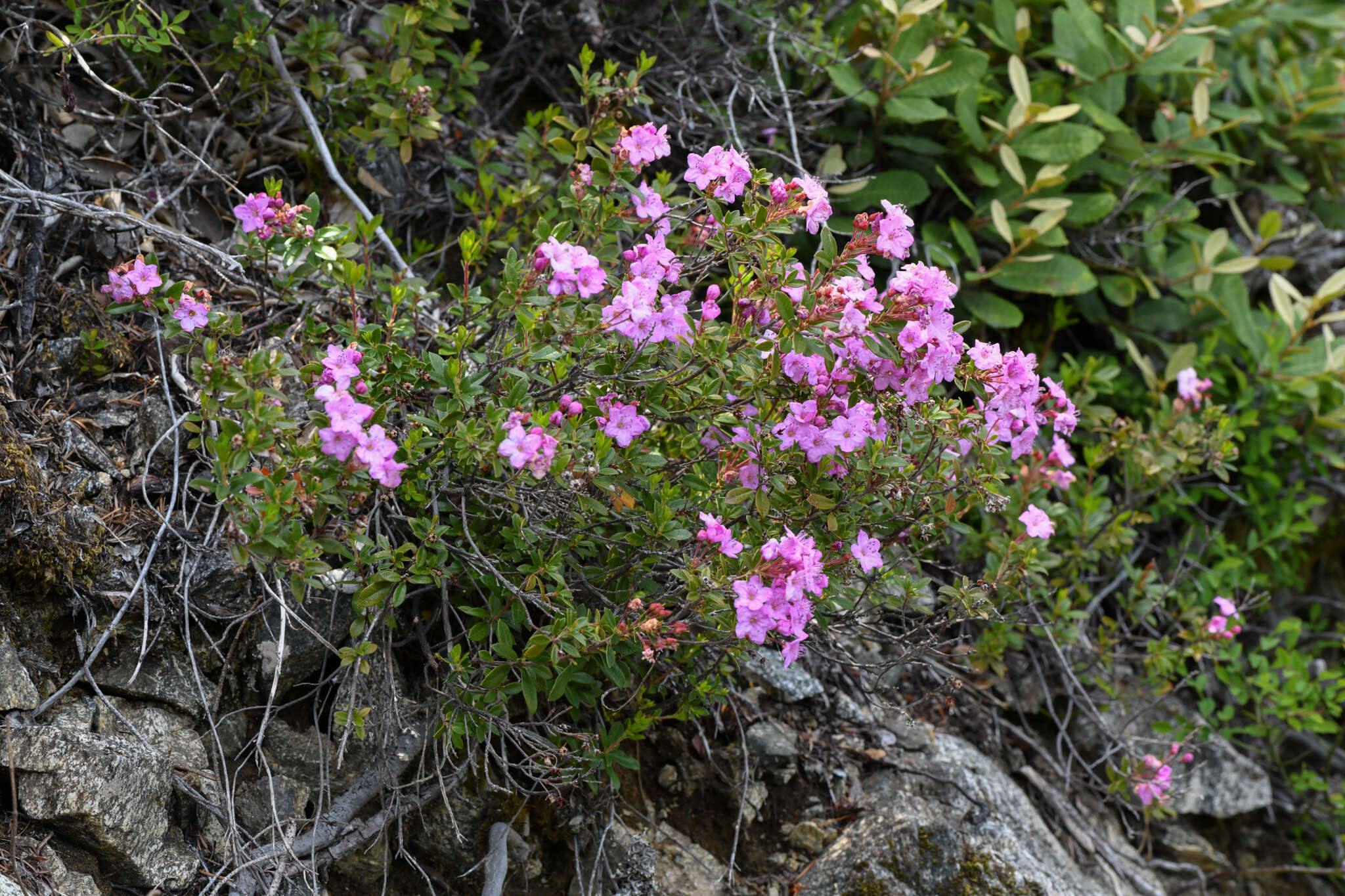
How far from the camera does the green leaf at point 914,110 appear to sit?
10.8 feet

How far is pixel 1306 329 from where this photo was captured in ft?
13.1

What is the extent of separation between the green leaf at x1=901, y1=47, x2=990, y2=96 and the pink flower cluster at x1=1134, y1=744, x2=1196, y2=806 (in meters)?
2.31

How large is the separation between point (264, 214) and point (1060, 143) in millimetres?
2725

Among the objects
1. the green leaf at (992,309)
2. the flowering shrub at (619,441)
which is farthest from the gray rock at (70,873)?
the green leaf at (992,309)

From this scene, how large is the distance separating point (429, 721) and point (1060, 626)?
204 centimetres

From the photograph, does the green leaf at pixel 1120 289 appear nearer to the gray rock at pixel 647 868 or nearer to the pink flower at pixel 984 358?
the pink flower at pixel 984 358

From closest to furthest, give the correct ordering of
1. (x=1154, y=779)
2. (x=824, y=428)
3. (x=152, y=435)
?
1. (x=824, y=428)
2. (x=152, y=435)
3. (x=1154, y=779)

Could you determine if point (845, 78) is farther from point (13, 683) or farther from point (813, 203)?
point (13, 683)

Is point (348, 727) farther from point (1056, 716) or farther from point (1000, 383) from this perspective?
point (1056, 716)

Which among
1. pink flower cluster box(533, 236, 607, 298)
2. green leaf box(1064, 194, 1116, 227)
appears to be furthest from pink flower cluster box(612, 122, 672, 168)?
green leaf box(1064, 194, 1116, 227)

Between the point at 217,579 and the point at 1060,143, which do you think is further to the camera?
the point at 1060,143

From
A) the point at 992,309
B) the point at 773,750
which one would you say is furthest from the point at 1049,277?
the point at 773,750

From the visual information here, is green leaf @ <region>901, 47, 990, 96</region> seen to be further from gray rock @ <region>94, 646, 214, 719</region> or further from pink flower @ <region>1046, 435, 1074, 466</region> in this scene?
gray rock @ <region>94, 646, 214, 719</region>

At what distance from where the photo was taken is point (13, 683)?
1.83 metres
